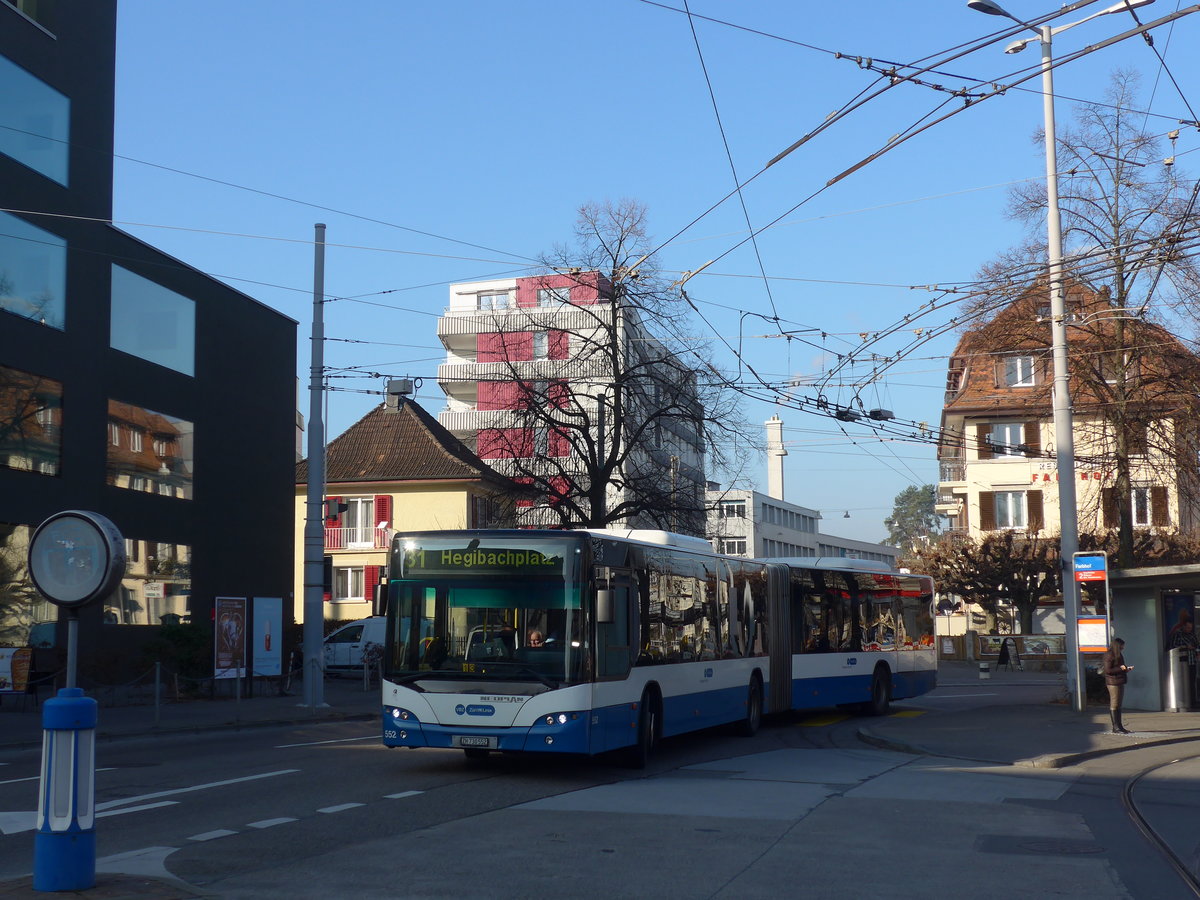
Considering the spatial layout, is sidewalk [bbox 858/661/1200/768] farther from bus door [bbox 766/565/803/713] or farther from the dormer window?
the dormer window

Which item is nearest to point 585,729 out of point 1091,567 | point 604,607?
point 604,607

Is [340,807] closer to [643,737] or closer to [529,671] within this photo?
[529,671]

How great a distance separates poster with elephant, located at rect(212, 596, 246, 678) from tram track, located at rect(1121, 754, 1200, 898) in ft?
54.3

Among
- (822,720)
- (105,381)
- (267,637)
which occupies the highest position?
(105,381)

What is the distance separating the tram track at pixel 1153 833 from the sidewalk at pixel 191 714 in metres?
13.0

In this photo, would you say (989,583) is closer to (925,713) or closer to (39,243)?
(925,713)

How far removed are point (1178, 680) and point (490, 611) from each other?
17059 millimetres

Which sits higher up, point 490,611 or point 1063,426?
point 1063,426

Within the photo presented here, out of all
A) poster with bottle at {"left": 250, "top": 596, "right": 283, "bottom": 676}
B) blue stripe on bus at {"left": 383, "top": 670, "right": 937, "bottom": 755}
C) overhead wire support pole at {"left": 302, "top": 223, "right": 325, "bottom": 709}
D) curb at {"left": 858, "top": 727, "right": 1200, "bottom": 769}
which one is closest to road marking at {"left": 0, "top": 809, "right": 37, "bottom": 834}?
blue stripe on bus at {"left": 383, "top": 670, "right": 937, "bottom": 755}

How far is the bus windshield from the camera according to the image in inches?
578

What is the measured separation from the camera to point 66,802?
784cm

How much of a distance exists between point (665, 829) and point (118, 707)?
18062 millimetres

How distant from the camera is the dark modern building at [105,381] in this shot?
2833cm

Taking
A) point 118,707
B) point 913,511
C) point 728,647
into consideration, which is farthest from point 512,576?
point 913,511
